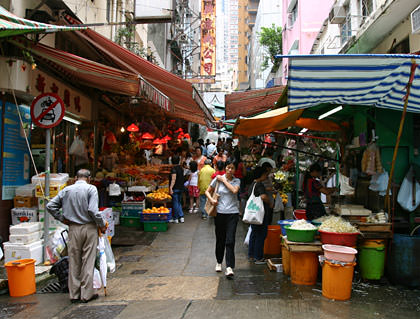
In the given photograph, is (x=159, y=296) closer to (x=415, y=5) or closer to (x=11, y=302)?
(x=11, y=302)

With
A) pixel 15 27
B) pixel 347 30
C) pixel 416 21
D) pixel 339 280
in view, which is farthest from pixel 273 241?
pixel 347 30

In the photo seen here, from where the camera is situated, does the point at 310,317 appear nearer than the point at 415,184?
Yes

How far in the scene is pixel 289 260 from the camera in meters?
6.14

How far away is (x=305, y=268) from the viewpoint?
5680 millimetres

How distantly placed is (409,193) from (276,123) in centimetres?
276

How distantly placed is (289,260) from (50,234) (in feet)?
15.3

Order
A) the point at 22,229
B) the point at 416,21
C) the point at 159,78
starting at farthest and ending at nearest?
1. the point at 159,78
2. the point at 416,21
3. the point at 22,229

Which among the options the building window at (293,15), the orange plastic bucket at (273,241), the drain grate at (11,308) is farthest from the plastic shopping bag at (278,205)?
the building window at (293,15)

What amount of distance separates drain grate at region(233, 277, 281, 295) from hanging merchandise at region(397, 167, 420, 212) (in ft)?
8.90

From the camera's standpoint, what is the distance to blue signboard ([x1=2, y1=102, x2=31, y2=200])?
7164 mm

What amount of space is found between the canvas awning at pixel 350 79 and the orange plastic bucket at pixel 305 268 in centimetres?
244

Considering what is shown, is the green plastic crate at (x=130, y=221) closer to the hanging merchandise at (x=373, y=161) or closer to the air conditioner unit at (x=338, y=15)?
the hanging merchandise at (x=373, y=161)

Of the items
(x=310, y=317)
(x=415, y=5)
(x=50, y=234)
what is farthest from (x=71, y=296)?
(x=415, y=5)

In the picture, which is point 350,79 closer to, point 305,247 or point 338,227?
point 338,227
